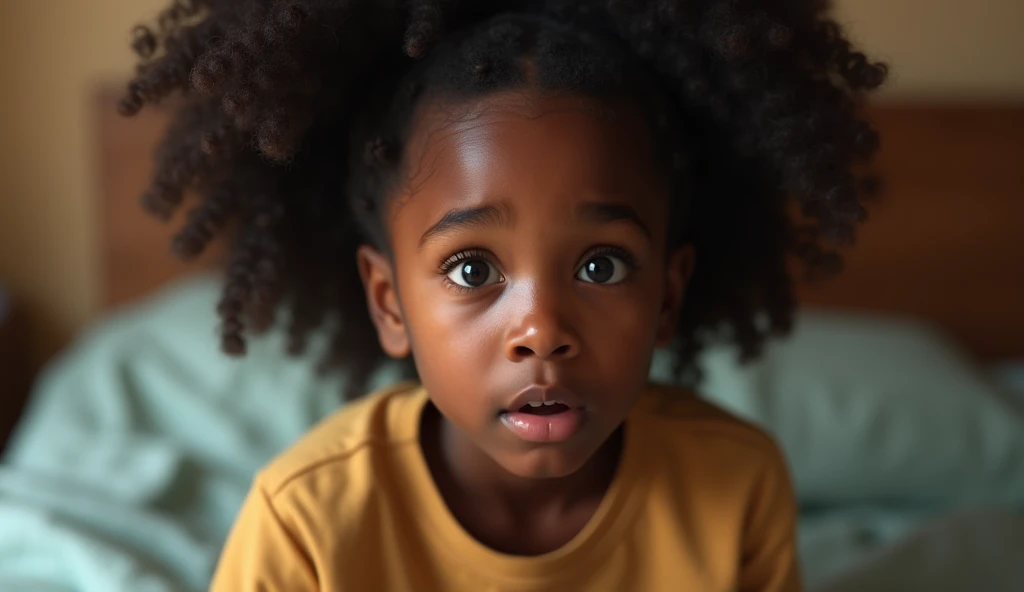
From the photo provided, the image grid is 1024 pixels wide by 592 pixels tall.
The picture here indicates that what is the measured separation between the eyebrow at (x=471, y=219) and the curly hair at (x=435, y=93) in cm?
9

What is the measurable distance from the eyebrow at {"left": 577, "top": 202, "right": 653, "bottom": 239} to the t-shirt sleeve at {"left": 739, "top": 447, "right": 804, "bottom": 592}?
0.33 meters

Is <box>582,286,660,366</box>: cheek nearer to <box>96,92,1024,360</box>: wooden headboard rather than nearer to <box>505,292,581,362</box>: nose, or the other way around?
<box>505,292,581,362</box>: nose

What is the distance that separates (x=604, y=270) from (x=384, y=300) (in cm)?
22

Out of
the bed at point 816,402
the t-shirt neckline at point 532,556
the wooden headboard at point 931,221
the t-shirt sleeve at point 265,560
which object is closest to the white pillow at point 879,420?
the bed at point 816,402

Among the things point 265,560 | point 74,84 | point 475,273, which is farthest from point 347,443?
point 74,84

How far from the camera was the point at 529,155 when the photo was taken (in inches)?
28.0

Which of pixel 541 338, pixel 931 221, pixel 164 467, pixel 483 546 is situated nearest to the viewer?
pixel 541 338

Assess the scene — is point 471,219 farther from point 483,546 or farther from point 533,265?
point 483,546

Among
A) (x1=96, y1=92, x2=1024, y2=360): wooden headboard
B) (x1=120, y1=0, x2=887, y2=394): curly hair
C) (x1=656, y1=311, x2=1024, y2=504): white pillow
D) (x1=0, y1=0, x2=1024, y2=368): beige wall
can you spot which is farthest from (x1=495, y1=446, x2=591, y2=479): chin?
(x1=0, y1=0, x2=1024, y2=368): beige wall

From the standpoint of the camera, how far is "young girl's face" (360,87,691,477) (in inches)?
28.0

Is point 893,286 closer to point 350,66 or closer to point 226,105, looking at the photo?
point 350,66

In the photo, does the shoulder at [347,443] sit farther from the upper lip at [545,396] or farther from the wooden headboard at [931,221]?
the wooden headboard at [931,221]

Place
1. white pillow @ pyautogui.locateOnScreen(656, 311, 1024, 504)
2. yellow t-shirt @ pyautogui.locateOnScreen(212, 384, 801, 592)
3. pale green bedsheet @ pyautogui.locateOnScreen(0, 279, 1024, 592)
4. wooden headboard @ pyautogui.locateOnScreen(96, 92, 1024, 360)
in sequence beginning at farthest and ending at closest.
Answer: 1. wooden headboard @ pyautogui.locateOnScreen(96, 92, 1024, 360)
2. white pillow @ pyautogui.locateOnScreen(656, 311, 1024, 504)
3. pale green bedsheet @ pyautogui.locateOnScreen(0, 279, 1024, 592)
4. yellow t-shirt @ pyautogui.locateOnScreen(212, 384, 801, 592)

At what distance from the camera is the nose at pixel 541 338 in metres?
0.70
